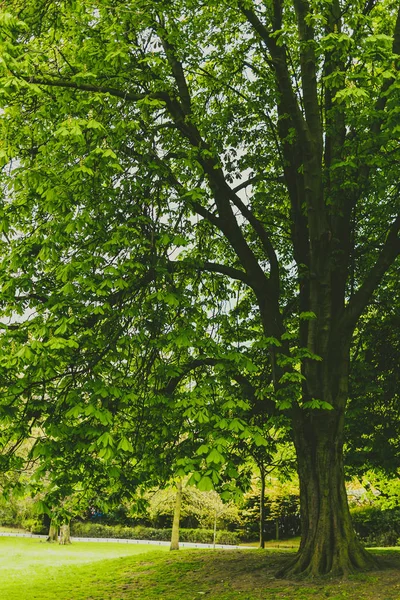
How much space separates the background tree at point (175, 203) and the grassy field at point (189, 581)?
0.72 metres

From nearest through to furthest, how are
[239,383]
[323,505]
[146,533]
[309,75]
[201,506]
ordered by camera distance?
[309,75] → [323,505] → [239,383] → [201,506] → [146,533]

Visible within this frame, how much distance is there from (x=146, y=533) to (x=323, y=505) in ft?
101

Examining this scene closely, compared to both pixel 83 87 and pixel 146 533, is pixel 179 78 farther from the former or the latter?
pixel 146 533

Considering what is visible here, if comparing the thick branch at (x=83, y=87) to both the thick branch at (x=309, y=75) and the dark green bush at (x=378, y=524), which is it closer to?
the thick branch at (x=309, y=75)

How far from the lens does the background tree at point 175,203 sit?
24.0 feet

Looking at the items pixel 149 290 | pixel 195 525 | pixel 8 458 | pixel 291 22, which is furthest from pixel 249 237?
pixel 195 525

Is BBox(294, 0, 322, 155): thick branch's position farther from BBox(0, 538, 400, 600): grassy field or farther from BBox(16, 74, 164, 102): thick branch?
BBox(0, 538, 400, 600): grassy field

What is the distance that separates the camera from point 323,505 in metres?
9.93

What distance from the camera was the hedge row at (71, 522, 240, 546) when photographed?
110 ft

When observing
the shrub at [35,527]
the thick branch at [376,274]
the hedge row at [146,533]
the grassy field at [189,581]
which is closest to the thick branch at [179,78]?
the thick branch at [376,274]

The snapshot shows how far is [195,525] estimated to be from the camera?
38094 mm

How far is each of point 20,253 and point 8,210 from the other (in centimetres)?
84

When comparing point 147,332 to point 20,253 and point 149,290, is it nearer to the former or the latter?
point 149,290

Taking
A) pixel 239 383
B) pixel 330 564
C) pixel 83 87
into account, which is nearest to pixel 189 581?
pixel 330 564
